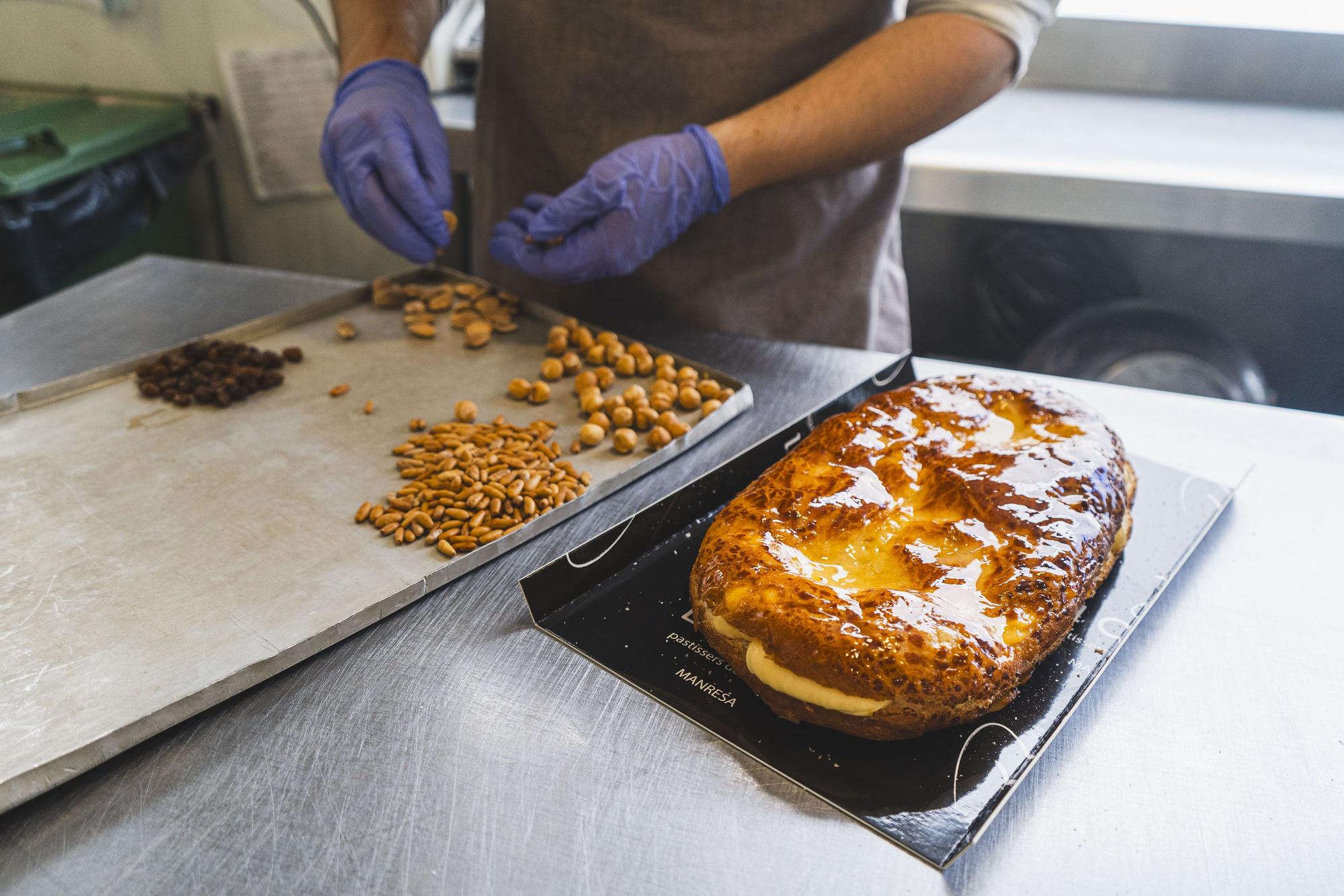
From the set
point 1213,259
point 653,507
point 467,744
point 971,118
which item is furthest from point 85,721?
point 1213,259

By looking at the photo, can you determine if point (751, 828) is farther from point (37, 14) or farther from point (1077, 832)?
point (37, 14)

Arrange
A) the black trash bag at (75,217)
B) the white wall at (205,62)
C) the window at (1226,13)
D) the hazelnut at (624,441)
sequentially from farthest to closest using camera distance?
the white wall at (205,62)
the window at (1226,13)
the black trash bag at (75,217)
the hazelnut at (624,441)

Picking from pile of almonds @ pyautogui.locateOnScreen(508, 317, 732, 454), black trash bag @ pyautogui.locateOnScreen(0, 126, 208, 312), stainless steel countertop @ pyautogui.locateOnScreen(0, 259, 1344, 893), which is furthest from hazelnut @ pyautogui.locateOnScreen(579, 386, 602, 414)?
black trash bag @ pyautogui.locateOnScreen(0, 126, 208, 312)

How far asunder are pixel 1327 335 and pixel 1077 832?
2336mm

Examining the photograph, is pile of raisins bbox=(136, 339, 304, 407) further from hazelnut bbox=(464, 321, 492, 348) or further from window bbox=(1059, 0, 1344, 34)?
window bbox=(1059, 0, 1344, 34)

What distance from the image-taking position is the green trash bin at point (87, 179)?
2.17m

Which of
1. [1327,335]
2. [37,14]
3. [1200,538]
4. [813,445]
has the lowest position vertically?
[1327,335]

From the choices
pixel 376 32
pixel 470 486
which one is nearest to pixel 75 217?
pixel 376 32

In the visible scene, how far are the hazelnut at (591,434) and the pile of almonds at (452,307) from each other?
1.05ft

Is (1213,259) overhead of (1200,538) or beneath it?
beneath

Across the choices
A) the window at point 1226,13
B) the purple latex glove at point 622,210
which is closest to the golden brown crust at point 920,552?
the purple latex glove at point 622,210

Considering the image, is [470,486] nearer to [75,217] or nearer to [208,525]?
[208,525]

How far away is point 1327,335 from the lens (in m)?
2.44

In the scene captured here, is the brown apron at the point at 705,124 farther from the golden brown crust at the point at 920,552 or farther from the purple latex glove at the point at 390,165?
the golden brown crust at the point at 920,552
